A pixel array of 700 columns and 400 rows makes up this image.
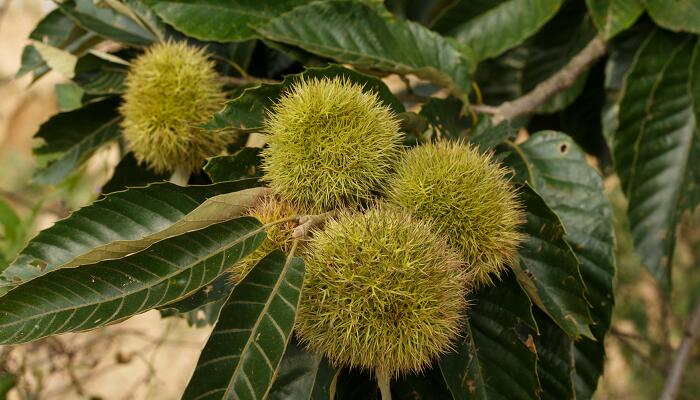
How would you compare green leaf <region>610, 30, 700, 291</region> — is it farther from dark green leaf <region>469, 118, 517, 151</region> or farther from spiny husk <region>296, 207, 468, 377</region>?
spiny husk <region>296, 207, 468, 377</region>

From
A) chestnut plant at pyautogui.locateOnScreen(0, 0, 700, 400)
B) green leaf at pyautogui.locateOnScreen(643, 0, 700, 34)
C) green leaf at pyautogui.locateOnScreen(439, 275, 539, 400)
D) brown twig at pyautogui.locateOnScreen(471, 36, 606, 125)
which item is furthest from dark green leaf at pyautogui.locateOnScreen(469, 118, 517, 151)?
green leaf at pyautogui.locateOnScreen(643, 0, 700, 34)

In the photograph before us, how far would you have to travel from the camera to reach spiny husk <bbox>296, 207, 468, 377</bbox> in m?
0.70

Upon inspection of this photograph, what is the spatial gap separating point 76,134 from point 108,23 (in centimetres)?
22

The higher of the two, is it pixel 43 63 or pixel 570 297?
pixel 43 63

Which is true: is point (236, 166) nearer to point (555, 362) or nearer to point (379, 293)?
point (379, 293)

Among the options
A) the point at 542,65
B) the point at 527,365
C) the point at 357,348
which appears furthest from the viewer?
the point at 542,65

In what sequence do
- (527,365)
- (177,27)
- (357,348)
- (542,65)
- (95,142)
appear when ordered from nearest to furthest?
(357,348) < (527,365) < (177,27) < (95,142) < (542,65)

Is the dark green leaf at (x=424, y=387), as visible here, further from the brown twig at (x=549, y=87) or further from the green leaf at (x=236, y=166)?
the brown twig at (x=549, y=87)

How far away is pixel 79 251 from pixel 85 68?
498 mm

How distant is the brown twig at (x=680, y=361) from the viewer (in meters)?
1.35

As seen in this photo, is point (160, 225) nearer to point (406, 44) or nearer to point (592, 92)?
point (406, 44)

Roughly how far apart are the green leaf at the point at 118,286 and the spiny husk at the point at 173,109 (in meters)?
0.30

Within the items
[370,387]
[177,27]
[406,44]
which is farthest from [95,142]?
[370,387]

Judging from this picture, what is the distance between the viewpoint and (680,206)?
1.29m
